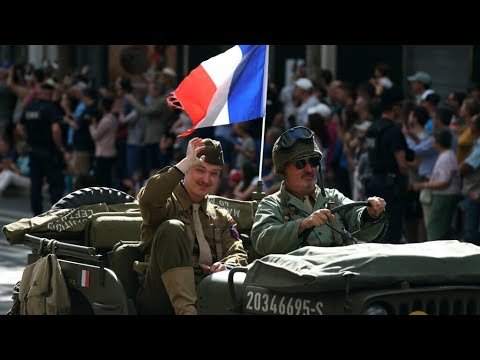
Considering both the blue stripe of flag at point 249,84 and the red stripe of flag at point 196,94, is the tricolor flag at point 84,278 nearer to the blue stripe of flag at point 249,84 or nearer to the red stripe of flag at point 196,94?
the red stripe of flag at point 196,94

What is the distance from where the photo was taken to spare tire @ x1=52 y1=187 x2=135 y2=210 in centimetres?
1028

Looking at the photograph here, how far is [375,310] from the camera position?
7.08m

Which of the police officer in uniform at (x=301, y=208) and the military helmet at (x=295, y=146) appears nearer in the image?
the police officer in uniform at (x=301, y=208)

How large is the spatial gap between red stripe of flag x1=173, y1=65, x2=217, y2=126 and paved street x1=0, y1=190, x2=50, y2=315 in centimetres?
299

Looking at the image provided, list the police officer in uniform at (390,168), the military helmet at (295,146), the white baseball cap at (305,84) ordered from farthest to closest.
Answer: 1. the white baseball cap at (305,84)
2. the police officer in uniform at (390,168)
3. the military helmet at (295,146)

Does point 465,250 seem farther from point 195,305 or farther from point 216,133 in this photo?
point 216,133

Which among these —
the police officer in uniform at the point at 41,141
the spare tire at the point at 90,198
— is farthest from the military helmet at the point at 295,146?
the police officer in uniform at the point at 41,141

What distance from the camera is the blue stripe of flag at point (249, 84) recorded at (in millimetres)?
Answer: 10266

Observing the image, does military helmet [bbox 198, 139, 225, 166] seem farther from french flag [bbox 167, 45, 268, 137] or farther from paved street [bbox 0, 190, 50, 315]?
paved street [bbox 0, 190, 50, 315]

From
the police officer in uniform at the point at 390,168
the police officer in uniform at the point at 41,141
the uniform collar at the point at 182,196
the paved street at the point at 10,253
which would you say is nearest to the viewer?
the uniform collar at the point at 182,196

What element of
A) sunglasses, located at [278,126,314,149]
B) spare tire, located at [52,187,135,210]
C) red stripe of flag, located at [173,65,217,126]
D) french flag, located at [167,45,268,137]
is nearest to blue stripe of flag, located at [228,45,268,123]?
french flag, located at [167,45,268,137]

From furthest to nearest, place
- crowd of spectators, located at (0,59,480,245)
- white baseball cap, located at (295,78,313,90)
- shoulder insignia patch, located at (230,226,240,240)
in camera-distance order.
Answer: white baseball cap, located at (295,78,313,90), crowd of spectators, located at (0,59,480,245), shoulder insignia patch, located at (230,226,240,240)

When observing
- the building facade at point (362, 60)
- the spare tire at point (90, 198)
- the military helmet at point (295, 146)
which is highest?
the building facade at point (362, 60)

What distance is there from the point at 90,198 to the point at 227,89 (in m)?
1.33
